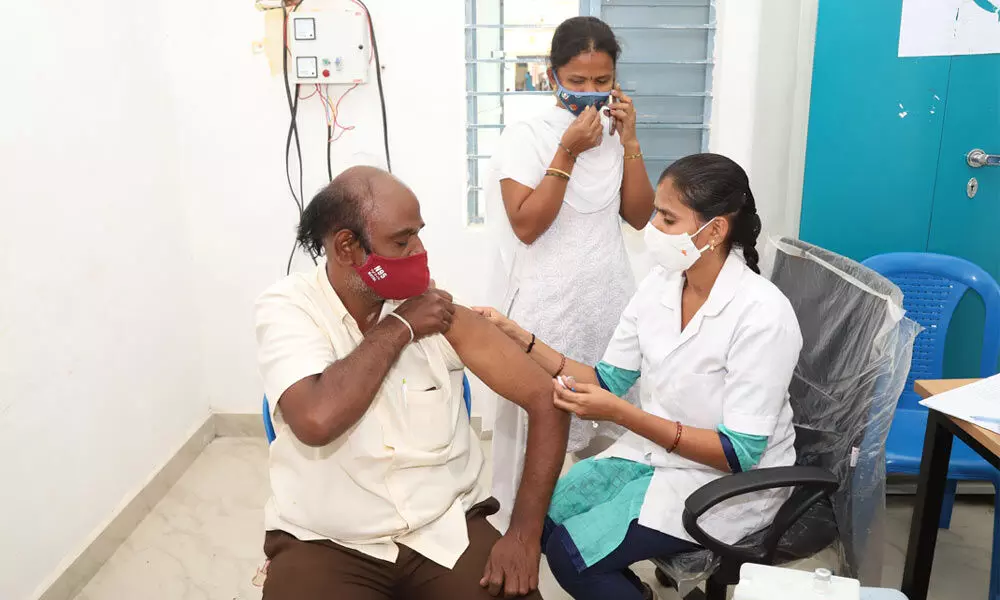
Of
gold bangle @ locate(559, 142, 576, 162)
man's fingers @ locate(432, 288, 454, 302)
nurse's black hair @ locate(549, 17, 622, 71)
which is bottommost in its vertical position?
man's fingers @ locate(432, 288, 454, 302)

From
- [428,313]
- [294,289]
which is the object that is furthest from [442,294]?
[294,289]

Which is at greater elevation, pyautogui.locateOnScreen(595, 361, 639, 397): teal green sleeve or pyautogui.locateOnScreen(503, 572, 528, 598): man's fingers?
pyautogui.locateOnScreen(595, 361, 639, 397): teal green sleeve

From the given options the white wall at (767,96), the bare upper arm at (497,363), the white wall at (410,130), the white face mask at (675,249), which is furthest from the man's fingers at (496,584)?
the white wall at (767,96)

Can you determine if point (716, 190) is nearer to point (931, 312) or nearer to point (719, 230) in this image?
point (719, 230)

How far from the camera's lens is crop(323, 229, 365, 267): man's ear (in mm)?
1420

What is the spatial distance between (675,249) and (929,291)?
1.29 meters

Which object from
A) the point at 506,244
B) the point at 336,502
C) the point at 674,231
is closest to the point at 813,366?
the point at 674,231

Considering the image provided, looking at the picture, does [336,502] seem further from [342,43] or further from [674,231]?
[342,43]

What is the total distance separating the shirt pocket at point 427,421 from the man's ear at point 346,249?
0.28 meters

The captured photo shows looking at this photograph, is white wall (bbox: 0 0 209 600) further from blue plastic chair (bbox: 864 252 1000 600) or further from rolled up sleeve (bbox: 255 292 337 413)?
blue plastic chair (bbox: 864 252 1000 600)

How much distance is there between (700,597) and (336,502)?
3.70 feet

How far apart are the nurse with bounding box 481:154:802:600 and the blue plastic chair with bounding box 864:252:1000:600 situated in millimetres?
820

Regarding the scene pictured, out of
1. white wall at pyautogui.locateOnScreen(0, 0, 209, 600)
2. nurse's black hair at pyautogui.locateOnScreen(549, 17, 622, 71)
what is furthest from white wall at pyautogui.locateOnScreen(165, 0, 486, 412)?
nurse's black hair at pyautogui.locateOnScreen(549, 17, 622, 71)

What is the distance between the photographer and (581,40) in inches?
76.0
